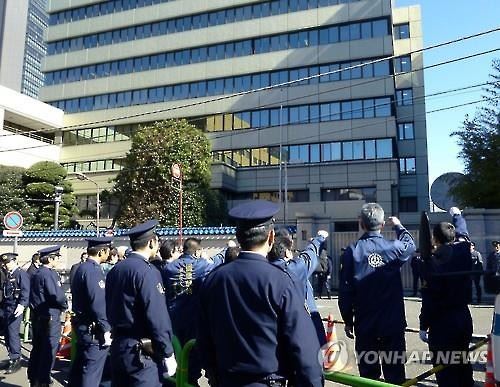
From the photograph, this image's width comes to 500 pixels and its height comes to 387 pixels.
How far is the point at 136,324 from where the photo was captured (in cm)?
384

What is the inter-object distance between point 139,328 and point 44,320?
3268 mm

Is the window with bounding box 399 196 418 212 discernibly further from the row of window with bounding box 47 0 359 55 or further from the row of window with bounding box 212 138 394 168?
the row of window with bounding box 47 0 359 55

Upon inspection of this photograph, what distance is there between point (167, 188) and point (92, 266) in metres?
21.8

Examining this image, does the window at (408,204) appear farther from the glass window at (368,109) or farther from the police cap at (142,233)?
the police cap at (142,233)

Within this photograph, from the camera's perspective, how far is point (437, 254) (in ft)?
14.7

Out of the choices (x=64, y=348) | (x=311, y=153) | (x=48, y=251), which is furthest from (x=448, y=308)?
(x=311, y=153)

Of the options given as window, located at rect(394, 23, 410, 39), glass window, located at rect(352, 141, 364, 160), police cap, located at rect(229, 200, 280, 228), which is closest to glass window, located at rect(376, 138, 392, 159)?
glass window, located at rect(352, 141, 364, 160)

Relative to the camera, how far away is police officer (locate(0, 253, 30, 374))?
7.66 m

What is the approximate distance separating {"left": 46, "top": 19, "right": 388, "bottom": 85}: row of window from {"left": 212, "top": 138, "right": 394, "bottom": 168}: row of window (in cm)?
772

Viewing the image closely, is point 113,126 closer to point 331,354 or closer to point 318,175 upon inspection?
point 318,175

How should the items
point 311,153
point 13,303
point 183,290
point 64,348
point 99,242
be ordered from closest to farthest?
point 183,290 < point 99,242 < point 64,348 < point 13,303 < point 311,153

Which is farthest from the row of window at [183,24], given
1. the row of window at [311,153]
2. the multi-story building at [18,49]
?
the multi-story building at [18,49]

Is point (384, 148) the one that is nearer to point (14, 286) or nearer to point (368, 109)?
point (368, 109)

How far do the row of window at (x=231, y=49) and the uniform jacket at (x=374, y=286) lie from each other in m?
31.2
